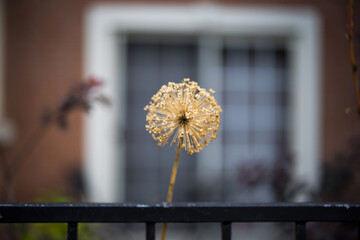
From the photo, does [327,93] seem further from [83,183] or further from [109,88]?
[83,183]

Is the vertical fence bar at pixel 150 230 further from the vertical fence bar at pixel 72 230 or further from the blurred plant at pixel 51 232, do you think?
the blurred plant at pixel 51 232

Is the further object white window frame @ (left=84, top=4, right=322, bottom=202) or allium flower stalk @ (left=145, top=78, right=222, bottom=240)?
white window frame @ (left=84, top=4, right=322, bottom=202)

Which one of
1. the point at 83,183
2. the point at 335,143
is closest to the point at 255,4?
the point at 335,143

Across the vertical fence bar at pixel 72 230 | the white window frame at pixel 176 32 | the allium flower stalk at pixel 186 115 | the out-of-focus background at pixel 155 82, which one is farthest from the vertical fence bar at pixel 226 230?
the white window frame at pixel 176 32

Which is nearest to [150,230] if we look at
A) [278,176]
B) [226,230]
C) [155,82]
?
[226,230]

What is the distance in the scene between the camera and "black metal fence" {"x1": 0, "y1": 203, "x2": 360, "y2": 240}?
2.98ft

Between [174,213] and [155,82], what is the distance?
125 inches

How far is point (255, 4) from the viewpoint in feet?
12.5

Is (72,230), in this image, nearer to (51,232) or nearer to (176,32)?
(51,232)

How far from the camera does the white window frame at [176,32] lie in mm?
3701

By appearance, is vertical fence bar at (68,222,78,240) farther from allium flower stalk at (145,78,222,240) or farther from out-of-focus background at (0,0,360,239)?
out-of-focus background at (0,0,360,239)

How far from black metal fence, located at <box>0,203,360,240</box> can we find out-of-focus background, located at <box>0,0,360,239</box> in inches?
103

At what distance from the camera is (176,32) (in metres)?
3.81

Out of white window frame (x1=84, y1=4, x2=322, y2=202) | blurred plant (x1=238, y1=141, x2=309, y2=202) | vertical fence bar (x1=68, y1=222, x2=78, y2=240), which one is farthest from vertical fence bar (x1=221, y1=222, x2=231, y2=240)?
white window frame (x1=84, y1=4, x2=322, y2=202)
